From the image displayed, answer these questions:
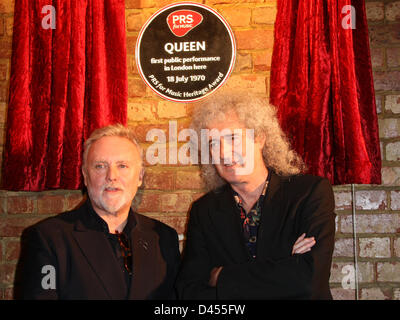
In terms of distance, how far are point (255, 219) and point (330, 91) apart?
796 mm

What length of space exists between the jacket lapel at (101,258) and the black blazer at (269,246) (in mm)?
285

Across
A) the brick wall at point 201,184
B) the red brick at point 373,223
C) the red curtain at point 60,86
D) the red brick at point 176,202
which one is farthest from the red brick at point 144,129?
the red brick at point 373,223

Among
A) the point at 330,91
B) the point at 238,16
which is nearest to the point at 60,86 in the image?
the point at 238,16

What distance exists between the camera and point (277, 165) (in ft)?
6.77

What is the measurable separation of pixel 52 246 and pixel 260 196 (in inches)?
38.5

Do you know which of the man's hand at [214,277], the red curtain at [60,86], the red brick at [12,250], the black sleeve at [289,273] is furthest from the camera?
the red brick at [12,250]

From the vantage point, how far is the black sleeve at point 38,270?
1670 mm

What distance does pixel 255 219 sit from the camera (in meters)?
1.96

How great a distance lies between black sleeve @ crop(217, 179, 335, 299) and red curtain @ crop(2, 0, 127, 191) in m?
1.01

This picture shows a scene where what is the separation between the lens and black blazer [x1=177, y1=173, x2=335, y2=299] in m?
1.67

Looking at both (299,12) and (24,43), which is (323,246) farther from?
(24,43)

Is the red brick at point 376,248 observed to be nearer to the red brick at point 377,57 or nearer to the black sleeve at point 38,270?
the red brick at point 377,57

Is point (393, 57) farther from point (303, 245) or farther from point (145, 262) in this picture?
point (145, 262)
